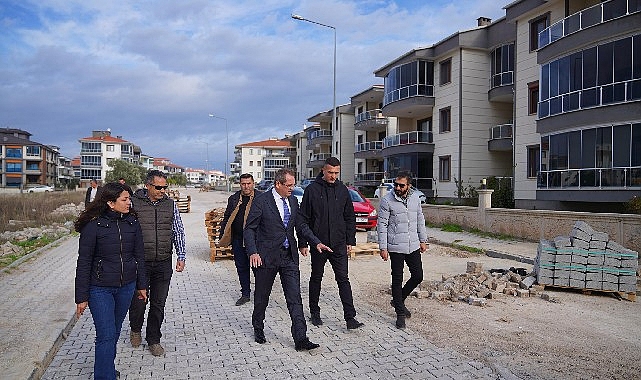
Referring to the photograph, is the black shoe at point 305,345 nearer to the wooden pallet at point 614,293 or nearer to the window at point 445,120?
the wooden pallet at point 614,293

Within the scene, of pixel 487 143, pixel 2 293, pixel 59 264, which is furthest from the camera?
pixel 487 143

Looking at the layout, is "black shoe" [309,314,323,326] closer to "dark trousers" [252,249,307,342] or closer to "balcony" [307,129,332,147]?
"dark trousers" [252,249,307,342]

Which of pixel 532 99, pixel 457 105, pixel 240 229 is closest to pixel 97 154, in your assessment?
pixel 457 105

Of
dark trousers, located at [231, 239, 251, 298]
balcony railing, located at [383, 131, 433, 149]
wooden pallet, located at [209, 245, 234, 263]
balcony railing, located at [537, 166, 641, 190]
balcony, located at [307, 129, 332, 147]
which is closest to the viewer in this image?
dark trousers, located at [231, 239, 251, 298]

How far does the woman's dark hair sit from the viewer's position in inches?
159

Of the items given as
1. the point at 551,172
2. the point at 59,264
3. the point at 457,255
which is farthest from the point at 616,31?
the point at 59,264

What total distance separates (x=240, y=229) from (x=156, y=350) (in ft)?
9.02

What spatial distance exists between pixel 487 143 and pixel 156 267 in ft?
91.1

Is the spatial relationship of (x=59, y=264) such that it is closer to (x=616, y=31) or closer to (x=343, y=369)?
(x=343, y=369)

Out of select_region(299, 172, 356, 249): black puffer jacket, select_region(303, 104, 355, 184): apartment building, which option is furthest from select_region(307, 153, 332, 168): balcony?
select_region(299, 172, 356, 249): black puffer jacket

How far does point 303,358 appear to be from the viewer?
4941 millimetres

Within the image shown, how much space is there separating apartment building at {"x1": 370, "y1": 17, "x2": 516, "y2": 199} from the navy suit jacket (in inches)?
981

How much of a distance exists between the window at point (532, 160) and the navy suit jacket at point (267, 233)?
2175 cm

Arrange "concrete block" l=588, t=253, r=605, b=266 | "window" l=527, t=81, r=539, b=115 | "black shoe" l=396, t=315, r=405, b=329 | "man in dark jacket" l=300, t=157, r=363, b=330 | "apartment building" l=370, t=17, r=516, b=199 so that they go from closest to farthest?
"man in dark jacket" l=300, t=157, r=363, b=330, "black shoe" l=396, t=315, r=405, b=329, "concrete block" l=588, t=253, r=605, b=266, "window" l=527, t=81, r=539, b=115, "apartment building" l=370, t=17, r=516, b=199
